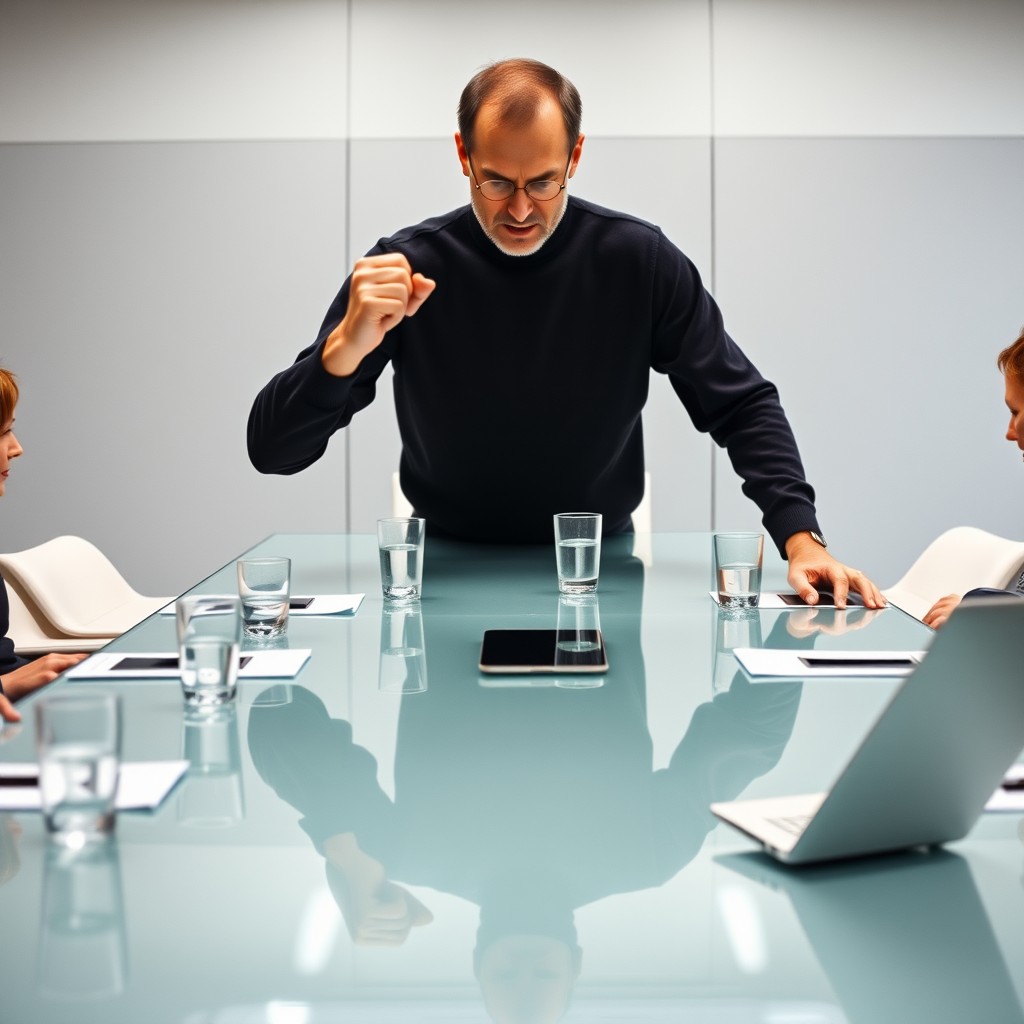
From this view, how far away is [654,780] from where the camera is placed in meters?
0.90

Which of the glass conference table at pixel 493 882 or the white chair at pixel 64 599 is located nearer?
the glass conference table at pixel 493 882

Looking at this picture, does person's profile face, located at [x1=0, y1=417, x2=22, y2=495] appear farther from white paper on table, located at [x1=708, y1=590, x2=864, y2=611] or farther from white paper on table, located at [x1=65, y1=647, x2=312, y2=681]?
white paper on table, located at [x1=708, y1=590, x2=864, y2=611]

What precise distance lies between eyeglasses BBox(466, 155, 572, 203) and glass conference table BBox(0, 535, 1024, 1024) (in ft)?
3.44

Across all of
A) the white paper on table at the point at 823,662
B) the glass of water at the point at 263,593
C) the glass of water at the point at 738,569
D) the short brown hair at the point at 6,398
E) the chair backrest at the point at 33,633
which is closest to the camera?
the white paper on table at the point at 823,662

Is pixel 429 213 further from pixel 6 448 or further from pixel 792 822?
pixel 792 822

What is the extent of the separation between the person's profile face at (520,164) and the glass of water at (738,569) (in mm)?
691

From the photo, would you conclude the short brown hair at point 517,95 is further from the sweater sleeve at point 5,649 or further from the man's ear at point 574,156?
the sweater sleeve at point 5,649

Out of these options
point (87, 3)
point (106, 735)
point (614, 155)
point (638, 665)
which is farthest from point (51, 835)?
point (87, 3)

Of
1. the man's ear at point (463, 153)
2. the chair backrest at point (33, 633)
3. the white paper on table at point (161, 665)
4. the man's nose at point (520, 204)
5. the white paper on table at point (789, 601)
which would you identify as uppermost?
the man's ear at point (463, 153)

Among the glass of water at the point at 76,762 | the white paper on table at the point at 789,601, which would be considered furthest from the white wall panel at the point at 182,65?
the glass of water at the point at 76,762

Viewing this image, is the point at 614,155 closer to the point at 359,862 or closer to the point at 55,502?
the point at 55,502

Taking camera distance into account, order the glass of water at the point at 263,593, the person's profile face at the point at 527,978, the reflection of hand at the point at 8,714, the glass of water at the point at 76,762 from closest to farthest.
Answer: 1. the person's profile face at the point at 527,978
2. the glass of water at the point at 76,762
3. the reflection of hand at the point at 8,714
4. the glass of water at the point at 263,593

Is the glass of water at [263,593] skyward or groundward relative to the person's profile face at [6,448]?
groundward

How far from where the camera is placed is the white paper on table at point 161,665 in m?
1.25
